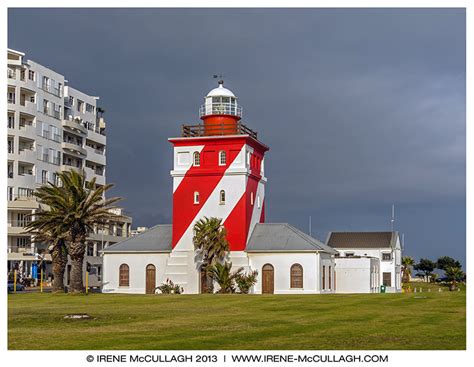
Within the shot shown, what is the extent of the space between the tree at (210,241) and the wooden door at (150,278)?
4613mm

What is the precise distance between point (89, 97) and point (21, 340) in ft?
291

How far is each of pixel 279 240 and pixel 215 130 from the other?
9.51 metres

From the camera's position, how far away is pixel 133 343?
73.6 feet

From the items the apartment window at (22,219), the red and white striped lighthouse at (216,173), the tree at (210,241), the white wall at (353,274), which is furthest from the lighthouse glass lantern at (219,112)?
the apartment window at (22,219)

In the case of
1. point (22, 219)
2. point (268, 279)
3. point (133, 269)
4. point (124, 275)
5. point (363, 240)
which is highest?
point (22, 219)

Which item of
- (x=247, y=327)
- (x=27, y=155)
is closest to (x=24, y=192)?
(x=27, y=155)

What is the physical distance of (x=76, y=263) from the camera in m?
55.1

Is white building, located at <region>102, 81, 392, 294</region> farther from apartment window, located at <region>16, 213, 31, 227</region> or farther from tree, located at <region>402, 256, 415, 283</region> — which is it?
tree, located at <region>402, 256, 415, 283</region>

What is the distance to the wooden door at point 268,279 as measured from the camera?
5872 centimetres

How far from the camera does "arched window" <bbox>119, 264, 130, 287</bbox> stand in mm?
62397

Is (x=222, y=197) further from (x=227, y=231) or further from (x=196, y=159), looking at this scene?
(x=196, y=159)

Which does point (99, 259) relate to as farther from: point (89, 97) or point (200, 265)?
point (200, 265)
